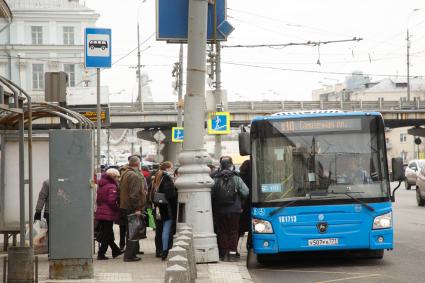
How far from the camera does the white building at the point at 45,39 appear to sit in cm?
8812

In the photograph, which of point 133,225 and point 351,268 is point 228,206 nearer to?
point 133,225

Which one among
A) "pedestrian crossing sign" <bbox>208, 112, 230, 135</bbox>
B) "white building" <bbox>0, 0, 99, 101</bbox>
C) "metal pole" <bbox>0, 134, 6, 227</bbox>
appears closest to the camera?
"metal pole" <bbox>0, 134, 6, 227</bbox>

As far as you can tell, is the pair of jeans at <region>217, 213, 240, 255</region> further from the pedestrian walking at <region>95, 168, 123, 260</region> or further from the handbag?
the pedestrian walking at <region>95, 168, 123, 260</region>

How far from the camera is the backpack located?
1489 cm

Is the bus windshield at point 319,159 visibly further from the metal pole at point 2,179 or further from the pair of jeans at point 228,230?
the metal pole at point 2,179

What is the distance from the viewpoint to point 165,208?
1528cm

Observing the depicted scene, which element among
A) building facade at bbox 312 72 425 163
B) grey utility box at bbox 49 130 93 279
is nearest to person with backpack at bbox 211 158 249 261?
grey utility box at bbox 49 130 93 279

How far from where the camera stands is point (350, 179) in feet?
46.5

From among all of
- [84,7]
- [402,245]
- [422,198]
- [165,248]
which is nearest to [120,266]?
[165,248]

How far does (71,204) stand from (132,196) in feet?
10.1

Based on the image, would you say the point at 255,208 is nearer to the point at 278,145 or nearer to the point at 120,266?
the point at 278,145

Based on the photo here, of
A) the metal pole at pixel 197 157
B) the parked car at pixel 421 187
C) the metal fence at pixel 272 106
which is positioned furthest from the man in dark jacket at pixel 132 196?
the metal fence at pixel 272 106

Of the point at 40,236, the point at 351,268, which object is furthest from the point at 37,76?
the point at 351,268

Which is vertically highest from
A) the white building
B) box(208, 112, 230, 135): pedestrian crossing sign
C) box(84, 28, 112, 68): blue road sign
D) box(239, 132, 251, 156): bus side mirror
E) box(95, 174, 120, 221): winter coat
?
the white building
